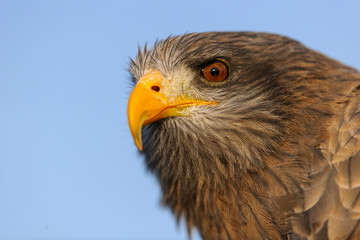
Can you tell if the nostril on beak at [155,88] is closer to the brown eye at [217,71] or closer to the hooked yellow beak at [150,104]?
the hooked yellow beak at [150,104]

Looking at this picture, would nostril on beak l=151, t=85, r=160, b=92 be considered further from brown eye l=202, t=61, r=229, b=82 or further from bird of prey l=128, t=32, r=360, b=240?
brown eye l=202, t=61, r=229, b=82

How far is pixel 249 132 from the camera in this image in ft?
13.6

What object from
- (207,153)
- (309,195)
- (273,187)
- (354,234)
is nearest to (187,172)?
(207,153)

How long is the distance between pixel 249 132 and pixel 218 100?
0.36 m

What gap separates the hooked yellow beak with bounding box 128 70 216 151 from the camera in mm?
3971

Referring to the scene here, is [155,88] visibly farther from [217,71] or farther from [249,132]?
[249,132]

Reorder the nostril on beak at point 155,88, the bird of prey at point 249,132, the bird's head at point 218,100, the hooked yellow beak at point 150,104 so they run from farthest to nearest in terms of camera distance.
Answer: the nostril on beak at point 155,88
the bird's head at point 218,100
the hooked yellow beak at point 150,104
the bird of prey at point 249,132

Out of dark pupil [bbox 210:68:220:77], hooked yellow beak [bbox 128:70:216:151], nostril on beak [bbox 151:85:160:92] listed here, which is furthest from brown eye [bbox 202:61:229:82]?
nostril on beak [bbox 151:85:160:92]

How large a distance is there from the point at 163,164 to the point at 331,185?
5.00ft

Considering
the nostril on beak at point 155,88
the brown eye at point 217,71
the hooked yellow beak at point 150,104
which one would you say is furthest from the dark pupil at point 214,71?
the nostril on beak at point 155,88

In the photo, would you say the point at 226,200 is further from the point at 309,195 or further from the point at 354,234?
the point at 354,234

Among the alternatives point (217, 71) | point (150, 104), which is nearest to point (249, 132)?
point (217, 71)

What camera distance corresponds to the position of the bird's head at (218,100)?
4.12 meters

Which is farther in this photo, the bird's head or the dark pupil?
the dark pupil
